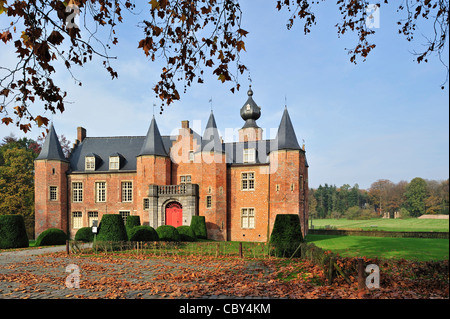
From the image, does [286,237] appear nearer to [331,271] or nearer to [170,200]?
[331,271]

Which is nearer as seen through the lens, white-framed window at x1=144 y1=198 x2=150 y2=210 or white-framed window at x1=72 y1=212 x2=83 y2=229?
white-framed window at x1=144 y1=198 x2=150 y2=210

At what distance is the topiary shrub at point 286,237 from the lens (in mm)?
15242

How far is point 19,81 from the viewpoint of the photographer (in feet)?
17.4

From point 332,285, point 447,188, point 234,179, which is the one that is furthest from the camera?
point 234,179

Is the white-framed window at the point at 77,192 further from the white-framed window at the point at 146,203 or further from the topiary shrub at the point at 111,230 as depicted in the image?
the topiary shrub at the point at 111,230

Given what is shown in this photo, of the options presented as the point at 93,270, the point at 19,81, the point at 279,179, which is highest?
the point at 19,81

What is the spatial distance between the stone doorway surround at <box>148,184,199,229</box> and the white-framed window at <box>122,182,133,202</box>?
3279 millimetres

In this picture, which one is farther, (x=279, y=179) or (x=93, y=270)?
(x=279, y=179)

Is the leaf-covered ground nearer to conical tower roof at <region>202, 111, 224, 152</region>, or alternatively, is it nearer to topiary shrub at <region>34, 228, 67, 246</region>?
topiary shrub at <region>34, 228, 67, 246</region>

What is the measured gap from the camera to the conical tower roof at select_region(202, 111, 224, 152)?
1113 inches

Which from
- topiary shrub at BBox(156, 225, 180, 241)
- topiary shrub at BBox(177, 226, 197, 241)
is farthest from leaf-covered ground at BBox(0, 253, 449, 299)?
topiary shrub at BBox(177, 226, 197, 241)

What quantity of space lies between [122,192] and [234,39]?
26628 mm
